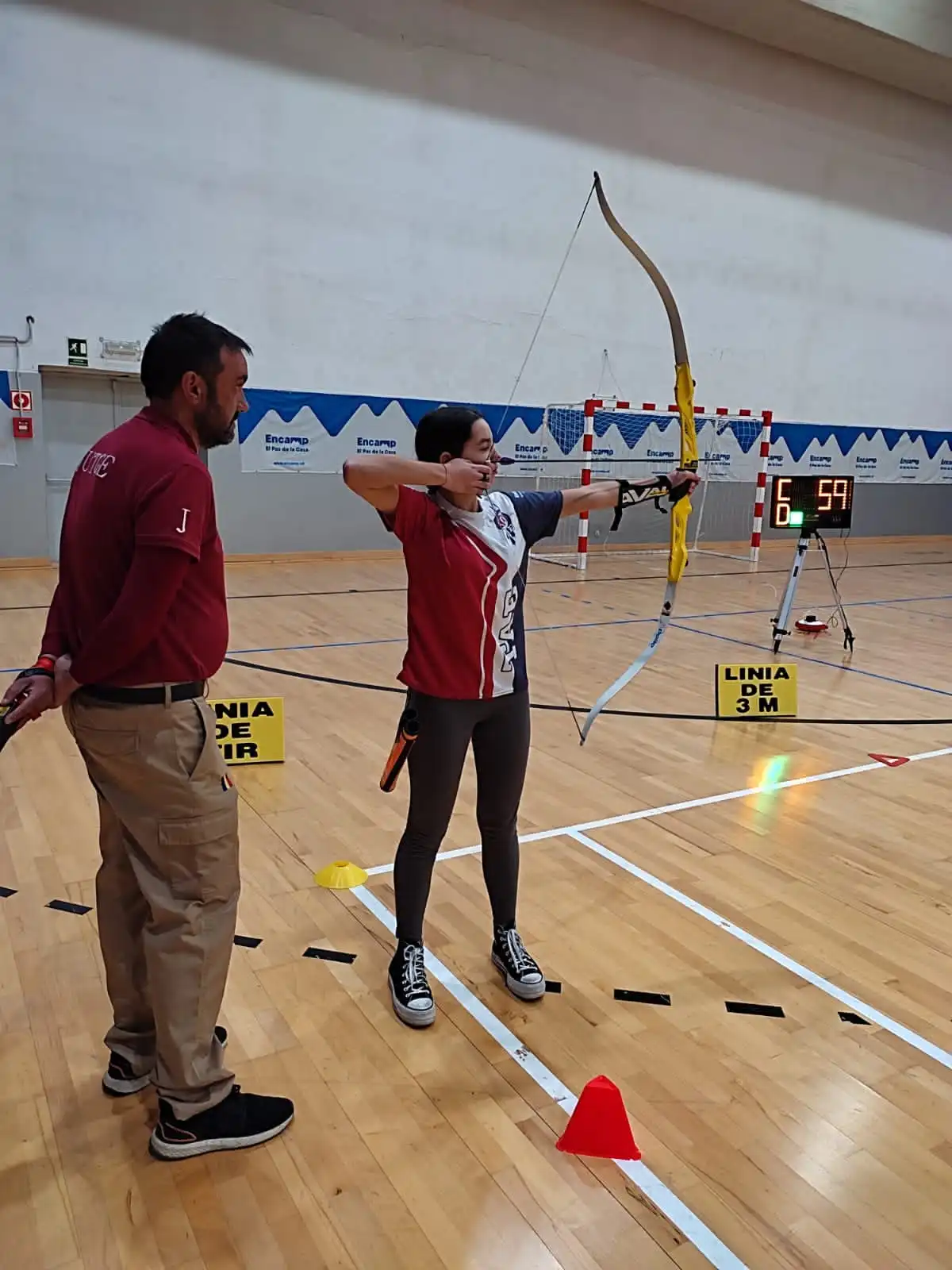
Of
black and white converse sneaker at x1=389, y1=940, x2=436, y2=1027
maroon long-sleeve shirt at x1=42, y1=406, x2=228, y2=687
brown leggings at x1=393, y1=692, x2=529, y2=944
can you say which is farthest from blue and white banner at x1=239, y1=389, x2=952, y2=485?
maroon long-sleeve shirt at x1=42, y1=406, x2=228, y2=687

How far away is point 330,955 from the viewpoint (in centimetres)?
234

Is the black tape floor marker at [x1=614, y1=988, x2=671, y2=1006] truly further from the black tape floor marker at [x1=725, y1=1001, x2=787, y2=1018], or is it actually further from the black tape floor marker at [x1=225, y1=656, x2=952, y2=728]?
the black tape floor marker at [x1=225, y1=656, x2=952, y2=728]

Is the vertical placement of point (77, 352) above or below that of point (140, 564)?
above

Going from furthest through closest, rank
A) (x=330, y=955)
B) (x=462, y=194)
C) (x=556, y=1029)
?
(x=462, y=194) → (x=330, y=955) → (x=556, y=1029)

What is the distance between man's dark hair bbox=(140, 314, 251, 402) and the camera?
4.83ft

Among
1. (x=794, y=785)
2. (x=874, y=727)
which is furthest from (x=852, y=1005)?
(x=874, y=727)

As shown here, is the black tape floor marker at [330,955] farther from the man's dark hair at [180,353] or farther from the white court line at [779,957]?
the man's dark hair at [180,353]

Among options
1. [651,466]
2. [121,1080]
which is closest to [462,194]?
[651,466]

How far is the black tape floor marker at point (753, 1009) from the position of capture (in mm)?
2168

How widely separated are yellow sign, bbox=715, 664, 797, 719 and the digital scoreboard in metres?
1.20

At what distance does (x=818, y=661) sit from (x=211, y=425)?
489cm

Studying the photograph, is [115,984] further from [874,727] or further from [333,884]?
[874,727]

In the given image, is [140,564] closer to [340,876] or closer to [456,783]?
[456,783]

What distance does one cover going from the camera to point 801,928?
101 inches
